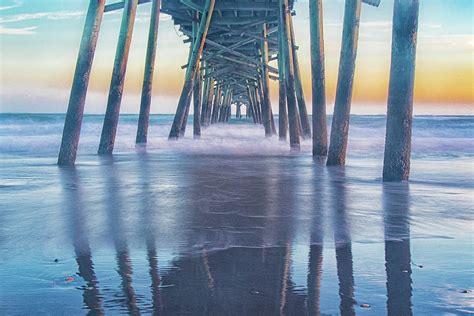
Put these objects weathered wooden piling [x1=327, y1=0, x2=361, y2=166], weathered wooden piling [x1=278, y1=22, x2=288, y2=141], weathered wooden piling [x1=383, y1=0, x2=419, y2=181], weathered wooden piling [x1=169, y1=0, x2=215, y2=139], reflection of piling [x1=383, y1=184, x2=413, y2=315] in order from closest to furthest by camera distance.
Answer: reflection of piling [x1=383, y1=184, x2=413, y2=315] → weathered wooden piling [x1=383, y1=0, x2=419, y2=181] → weathered wooden piling [x1=327, y1=0, x2=361, y2=166] → weathered wooden piling [x1=169, y1=0, x2=215, y2=139] → weathered wooden piling [x1=278, y1=22, x2=288, y2=141]

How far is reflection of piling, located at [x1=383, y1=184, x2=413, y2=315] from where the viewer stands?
1524 mm

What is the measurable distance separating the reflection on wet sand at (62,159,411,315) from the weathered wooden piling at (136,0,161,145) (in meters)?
5.56

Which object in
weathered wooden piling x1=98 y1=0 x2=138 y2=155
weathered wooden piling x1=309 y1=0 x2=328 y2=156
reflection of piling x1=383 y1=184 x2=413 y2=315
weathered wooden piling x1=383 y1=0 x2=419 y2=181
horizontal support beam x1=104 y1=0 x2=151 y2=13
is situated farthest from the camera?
horizontal support beam x1=104 y1=0 x2=151 y2=13

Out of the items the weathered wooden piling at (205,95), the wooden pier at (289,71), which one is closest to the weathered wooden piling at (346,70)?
the wooden pier at (289,71)

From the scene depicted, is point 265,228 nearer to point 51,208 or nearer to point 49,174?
point 51,208

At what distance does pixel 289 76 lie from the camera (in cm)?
994

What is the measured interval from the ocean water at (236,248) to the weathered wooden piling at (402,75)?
0.46 metres

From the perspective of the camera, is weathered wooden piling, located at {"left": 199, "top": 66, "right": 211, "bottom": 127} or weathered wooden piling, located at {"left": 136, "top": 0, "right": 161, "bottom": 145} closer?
weathered wooden piling, located at {"left": 136, "top": 0, "right": 161, "bottom": 145}

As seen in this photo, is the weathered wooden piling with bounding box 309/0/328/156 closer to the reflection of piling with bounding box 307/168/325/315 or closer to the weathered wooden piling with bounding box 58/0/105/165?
the weathered wooden piling with bounding box 58/0/105/165

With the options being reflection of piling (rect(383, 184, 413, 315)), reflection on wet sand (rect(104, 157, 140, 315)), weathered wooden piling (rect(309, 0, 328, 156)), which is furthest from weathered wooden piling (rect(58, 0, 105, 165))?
reflection of piling (rect(383, 184, 413, 315))

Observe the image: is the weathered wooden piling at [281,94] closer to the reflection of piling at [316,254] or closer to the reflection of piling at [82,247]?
the reflection of piling at [82,247]

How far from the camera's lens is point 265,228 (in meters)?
2.70

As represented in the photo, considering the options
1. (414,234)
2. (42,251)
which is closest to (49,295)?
(42,251)

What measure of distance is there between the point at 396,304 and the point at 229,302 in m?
0.45
